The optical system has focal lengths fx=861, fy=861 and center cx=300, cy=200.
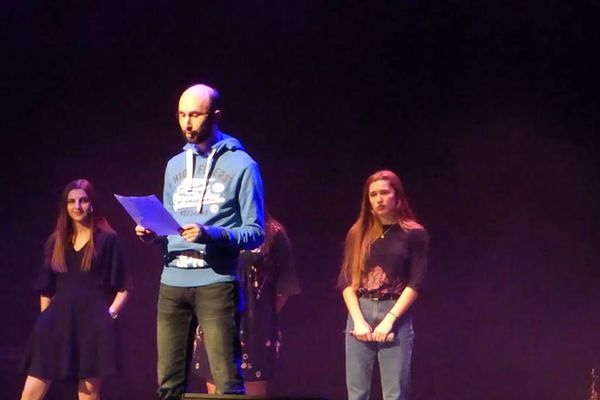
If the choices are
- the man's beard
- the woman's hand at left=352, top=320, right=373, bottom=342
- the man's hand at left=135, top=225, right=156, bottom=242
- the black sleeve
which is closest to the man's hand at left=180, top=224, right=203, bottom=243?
the man's hand at left=135, top=225, right=156, bottom=242

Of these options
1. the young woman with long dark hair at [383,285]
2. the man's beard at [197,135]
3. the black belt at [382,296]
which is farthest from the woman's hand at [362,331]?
the man's beard at [197,135]

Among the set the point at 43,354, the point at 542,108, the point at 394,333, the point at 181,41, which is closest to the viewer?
the point at 394,333

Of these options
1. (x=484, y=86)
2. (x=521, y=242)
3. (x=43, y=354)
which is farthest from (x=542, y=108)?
(x=43, y=354)

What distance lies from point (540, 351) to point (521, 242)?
70cm

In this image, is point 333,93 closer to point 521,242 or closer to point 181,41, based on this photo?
point 181,41

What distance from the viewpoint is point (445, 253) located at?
18.1 feet

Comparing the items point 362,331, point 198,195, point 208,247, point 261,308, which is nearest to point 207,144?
point 198,195

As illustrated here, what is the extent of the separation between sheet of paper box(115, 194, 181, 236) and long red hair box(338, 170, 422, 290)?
1.52 meters

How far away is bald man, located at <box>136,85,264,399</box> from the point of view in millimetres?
2906

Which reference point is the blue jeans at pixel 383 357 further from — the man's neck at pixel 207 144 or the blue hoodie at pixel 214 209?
the man's neck at pixel 207 144

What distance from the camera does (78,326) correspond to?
4.66 m

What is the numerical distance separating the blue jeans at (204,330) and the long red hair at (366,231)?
1.31 m

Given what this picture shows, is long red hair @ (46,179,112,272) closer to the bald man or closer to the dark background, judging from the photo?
Answer: the dark background

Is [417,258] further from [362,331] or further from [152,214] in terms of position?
[152,214]
